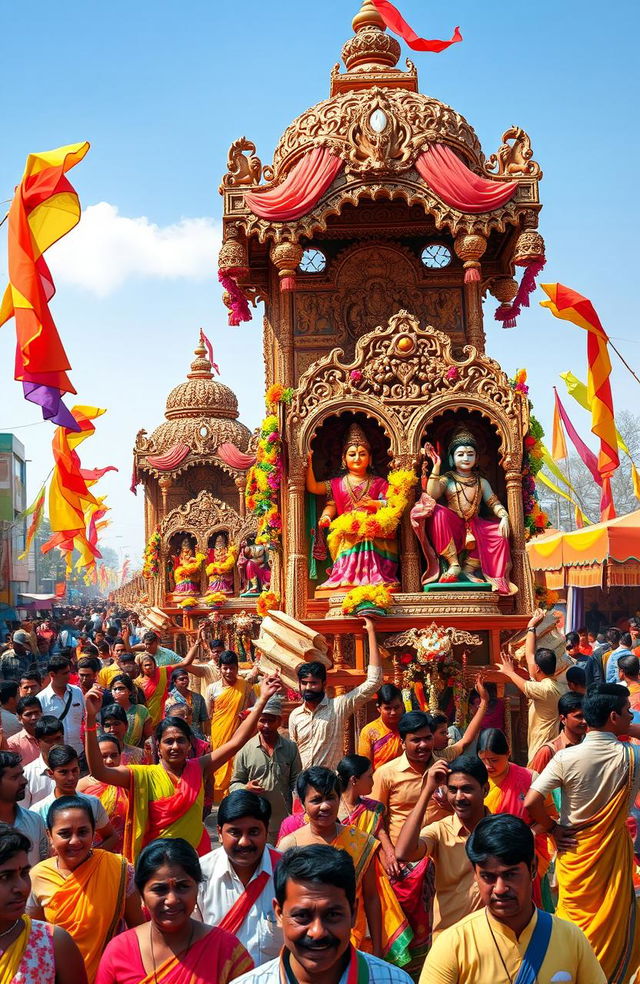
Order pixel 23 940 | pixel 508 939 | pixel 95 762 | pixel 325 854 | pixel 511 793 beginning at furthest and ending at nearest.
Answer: pixel 511 793 → pixel 95 762 → pixel 23 940 → pixel 508 939 → pixel 325 854

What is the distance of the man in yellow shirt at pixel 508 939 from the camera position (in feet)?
9.31

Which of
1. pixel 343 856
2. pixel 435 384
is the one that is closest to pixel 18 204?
pixel 435 384

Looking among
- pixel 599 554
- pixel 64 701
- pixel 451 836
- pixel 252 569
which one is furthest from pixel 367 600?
pixel 252 569

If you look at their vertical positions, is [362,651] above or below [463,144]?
below

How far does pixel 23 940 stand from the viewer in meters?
3.02

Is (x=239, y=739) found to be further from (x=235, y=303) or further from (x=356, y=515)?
(x=235, y=303)

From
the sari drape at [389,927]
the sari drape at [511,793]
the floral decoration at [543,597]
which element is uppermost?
the floral decoration at [543,597]

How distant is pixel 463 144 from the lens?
39.0ft

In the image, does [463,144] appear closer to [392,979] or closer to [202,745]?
[202,745]

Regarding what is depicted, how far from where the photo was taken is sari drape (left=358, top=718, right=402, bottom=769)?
595 cm

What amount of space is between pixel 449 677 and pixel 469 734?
4.34 metres

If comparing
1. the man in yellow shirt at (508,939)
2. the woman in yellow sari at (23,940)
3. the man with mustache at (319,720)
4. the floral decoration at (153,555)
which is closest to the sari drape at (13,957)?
the woman in yellow sari at (23,940)

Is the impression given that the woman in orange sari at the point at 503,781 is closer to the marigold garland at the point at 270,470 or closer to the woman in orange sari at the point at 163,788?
the woman in orange sari at the point at 163,788

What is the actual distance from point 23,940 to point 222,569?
20.7 m
